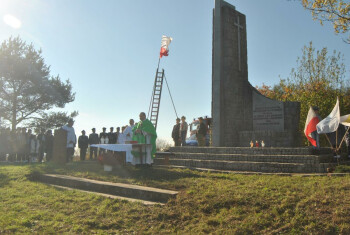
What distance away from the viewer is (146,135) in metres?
10.1

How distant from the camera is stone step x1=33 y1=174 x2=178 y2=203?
6105mm

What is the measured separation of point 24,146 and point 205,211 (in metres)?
13.8

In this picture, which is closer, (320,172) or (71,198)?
(71,198)

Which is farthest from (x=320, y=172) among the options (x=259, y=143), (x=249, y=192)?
(x=259, y=143)

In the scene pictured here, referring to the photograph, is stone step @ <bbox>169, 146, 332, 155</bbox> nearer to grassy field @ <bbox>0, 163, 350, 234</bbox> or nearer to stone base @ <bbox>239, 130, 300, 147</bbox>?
stone base @ <bbox>239, 130, 300, 147</bbox>

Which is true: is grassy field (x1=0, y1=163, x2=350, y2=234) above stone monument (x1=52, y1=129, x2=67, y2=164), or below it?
below

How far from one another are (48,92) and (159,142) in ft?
32.9

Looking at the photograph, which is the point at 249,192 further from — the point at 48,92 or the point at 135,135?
the point at 48,92

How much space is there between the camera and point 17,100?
25.1 metres

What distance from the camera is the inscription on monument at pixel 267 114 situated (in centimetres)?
1213

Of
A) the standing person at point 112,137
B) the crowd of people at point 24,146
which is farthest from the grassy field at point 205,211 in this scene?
the crowd of people at point 24,146

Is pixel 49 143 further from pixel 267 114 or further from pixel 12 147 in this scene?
pixel 267 114

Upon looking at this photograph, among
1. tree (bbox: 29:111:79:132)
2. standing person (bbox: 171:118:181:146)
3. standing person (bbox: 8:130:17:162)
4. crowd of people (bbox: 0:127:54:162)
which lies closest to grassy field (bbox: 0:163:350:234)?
standing person (bbox: 171:118:181:146)

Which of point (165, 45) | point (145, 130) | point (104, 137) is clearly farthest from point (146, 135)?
point (165, 45)
